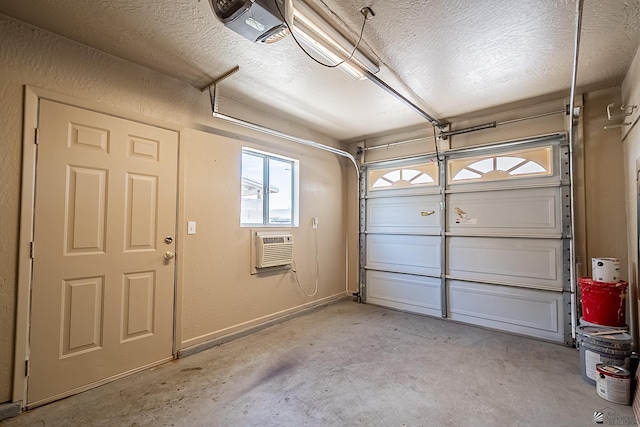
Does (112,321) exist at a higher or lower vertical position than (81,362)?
higher

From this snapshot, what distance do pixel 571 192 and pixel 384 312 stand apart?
2.74 meters

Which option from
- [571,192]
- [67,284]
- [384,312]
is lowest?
[384,312]

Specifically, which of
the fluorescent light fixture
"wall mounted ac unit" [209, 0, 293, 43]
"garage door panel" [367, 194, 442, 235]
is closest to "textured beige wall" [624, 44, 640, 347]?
"garage door panel" [367, 194, 442, 235]

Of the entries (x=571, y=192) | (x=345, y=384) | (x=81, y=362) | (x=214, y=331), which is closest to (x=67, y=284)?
(x=81, y=362)

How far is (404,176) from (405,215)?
0.61 metres

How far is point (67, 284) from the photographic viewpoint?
2.18 metres

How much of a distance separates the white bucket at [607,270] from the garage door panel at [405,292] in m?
1.76

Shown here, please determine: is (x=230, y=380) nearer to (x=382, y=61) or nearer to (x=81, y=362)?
(x=81, y=362)

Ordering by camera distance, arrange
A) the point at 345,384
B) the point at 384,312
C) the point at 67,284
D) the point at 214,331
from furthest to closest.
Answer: the point at 384,312, the point at 214,331, the point at 345,384, the point at 67,284

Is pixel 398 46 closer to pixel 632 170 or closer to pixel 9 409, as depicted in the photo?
pixel 632 170

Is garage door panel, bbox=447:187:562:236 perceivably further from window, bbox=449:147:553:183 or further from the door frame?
the door frame

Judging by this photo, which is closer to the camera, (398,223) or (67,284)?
(67,284)

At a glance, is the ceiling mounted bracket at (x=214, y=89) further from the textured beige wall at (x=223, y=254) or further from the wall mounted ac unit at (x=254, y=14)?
the wall mounted ac unit at (x=254, y=14)

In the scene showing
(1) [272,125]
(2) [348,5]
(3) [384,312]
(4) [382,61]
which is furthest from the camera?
(3) [384,312]
